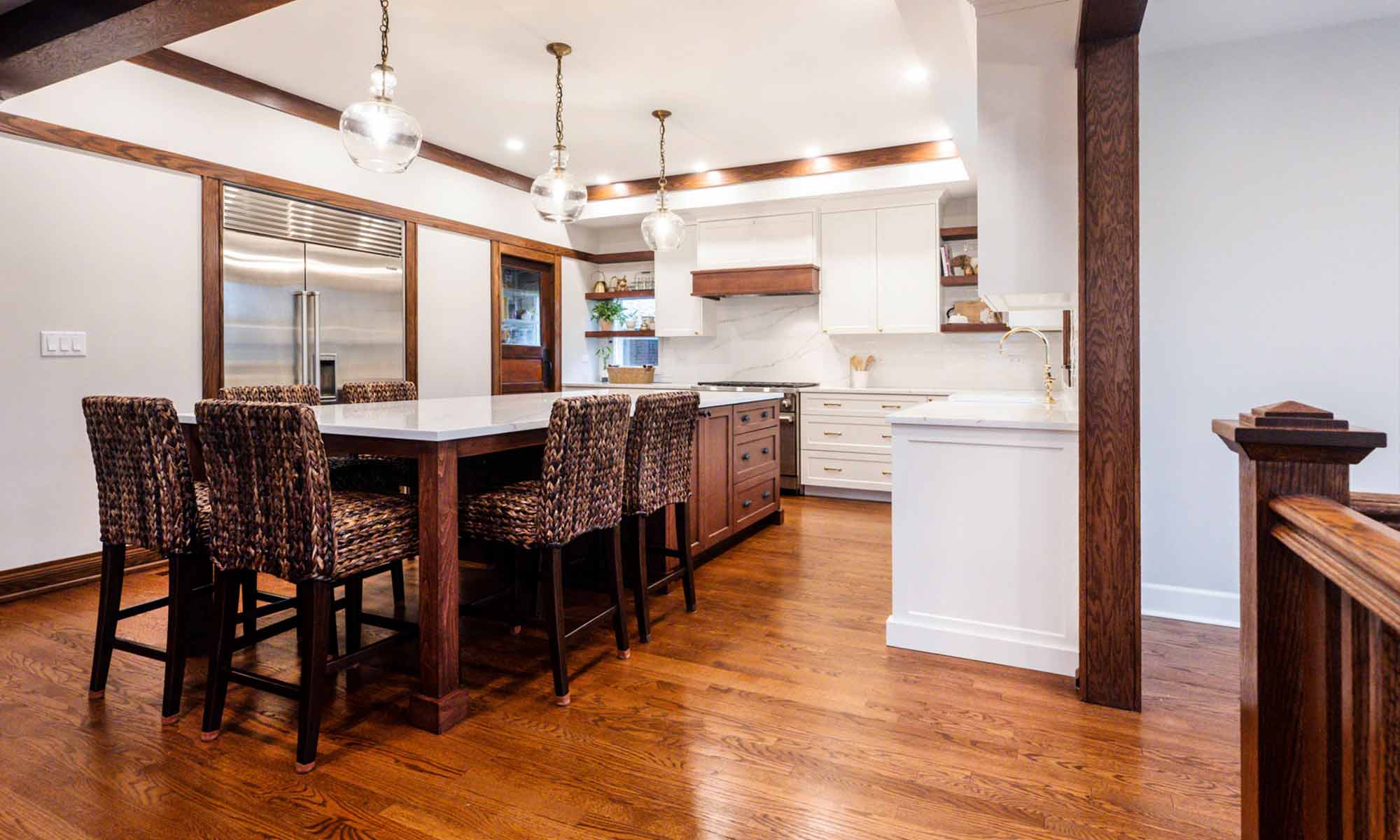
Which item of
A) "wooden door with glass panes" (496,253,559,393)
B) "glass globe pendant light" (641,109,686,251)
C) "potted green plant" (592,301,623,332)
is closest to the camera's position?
"glass globe pendant light" (641,109,686,251)

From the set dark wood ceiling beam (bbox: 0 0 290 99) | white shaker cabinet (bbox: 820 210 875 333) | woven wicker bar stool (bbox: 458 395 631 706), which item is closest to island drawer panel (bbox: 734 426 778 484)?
woven wicker bar stool (bbox: 458 395 631 706)

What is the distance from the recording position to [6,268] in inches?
125

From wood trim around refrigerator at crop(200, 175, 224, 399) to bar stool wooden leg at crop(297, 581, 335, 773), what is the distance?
2618 millimetres

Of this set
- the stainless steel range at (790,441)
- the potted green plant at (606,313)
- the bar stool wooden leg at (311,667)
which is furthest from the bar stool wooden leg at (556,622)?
the potted green plant at (606,313)

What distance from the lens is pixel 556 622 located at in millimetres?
2166

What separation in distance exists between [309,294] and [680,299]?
3.07m

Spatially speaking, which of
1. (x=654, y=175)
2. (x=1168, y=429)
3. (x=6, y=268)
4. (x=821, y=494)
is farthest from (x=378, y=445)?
(x=654, y=175)

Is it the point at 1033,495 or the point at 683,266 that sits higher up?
the point at 683,266

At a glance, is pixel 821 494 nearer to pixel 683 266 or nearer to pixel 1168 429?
pixel 683 266

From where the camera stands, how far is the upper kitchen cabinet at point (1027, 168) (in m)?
2.30

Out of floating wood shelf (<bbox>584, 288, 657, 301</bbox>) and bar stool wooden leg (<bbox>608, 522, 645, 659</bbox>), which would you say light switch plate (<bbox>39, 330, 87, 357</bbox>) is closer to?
bar stool wooden leg (<bbox>608, 522, 645, 659</bbox>)

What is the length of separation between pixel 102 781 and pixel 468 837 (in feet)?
3.20

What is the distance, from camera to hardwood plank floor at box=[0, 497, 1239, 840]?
1590 millimetres

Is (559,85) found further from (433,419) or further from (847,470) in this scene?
(847,470)
